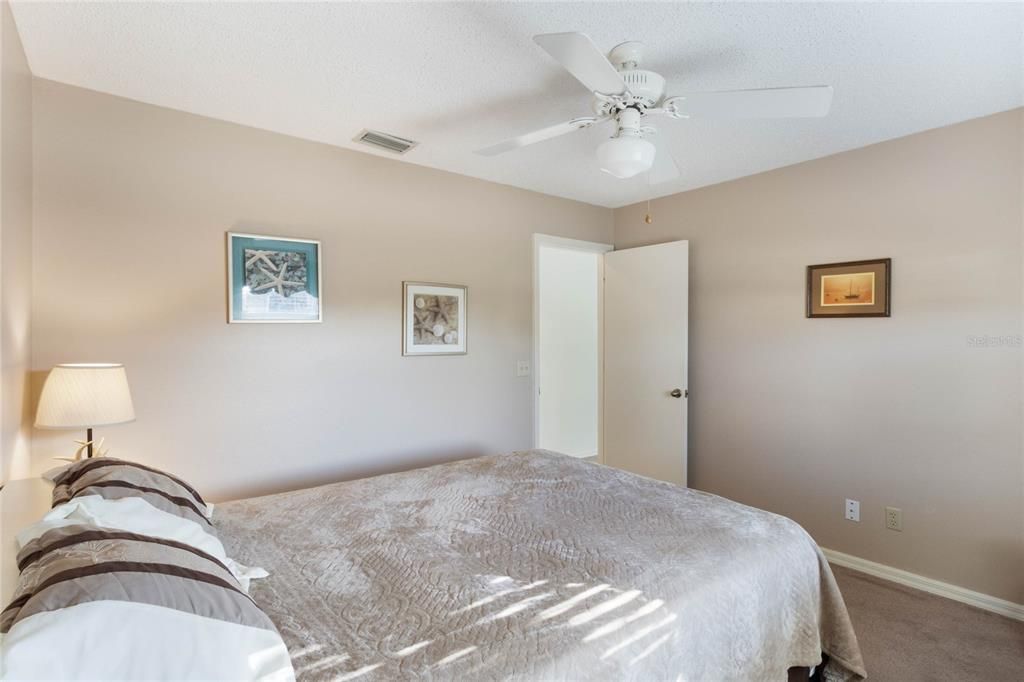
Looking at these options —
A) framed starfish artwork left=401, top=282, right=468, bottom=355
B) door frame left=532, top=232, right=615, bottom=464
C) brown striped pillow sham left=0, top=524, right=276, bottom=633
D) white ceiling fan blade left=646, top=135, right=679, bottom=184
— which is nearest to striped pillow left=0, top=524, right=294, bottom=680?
brown striped pillow sham left=0, top=524, right=276, bottom=633

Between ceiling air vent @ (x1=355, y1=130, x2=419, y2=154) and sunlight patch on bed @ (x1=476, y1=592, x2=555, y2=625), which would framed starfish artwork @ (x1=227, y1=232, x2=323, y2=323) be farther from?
sunlight patch on bed @ (x1=476, y1=592, x2=555, y2=625)

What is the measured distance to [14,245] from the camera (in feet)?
5.96

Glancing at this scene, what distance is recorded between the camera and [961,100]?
236cm

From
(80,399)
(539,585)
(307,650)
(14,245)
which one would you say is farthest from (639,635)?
(14,245)

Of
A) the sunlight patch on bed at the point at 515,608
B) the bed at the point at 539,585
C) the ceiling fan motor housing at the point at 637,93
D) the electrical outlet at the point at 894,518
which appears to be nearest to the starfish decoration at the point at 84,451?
the bed at the point at 539,585

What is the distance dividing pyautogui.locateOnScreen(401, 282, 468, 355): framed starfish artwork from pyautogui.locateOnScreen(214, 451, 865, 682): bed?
130 cm

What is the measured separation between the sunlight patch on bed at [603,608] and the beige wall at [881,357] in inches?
93.5

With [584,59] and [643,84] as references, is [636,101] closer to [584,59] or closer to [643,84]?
[643,84]

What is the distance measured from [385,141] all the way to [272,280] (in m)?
Answer: 1.01

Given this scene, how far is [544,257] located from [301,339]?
2.83 metres

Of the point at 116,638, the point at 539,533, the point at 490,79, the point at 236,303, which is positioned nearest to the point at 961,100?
the point at 490,79

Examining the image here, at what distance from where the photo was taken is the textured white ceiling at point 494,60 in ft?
5.72

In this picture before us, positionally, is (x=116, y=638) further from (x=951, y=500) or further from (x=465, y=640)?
(x=951, y=500)

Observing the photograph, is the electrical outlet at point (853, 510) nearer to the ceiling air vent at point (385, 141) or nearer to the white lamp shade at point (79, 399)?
the ceiling air vent at point (385, 141)
